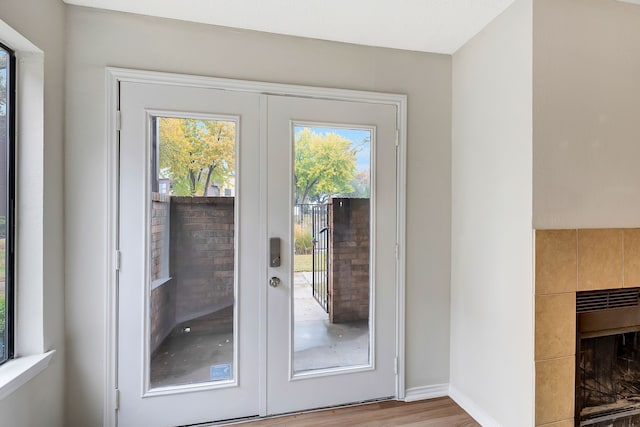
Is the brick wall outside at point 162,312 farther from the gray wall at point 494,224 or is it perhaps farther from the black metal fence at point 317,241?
the gray wall at point 494,224

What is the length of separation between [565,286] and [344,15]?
1953 millimetres

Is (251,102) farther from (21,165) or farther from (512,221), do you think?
(512,221)

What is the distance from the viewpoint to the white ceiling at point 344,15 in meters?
1.84

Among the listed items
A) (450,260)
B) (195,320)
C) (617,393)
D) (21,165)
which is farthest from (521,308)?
(21,165)

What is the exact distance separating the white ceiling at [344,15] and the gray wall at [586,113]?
400 mm

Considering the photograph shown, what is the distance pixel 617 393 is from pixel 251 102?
2859mm

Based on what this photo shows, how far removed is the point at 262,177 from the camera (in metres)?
2.11

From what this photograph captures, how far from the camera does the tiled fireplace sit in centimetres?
172

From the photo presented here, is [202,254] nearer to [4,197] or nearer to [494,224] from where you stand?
[4,197]

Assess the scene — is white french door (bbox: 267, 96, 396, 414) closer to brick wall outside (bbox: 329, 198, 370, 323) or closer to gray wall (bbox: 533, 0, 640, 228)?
brick wall outside (bbox: 329, 198, 370, 323)

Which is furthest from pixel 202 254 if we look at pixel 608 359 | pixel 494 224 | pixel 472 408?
pixel 608 359

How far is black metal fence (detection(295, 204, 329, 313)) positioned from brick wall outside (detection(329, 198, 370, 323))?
4cm

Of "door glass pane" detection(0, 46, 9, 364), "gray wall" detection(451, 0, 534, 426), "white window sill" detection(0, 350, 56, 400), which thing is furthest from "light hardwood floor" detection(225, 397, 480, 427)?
"door glass pane" detection(0, 46, 9, 364)

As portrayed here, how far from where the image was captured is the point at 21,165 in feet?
5.41
